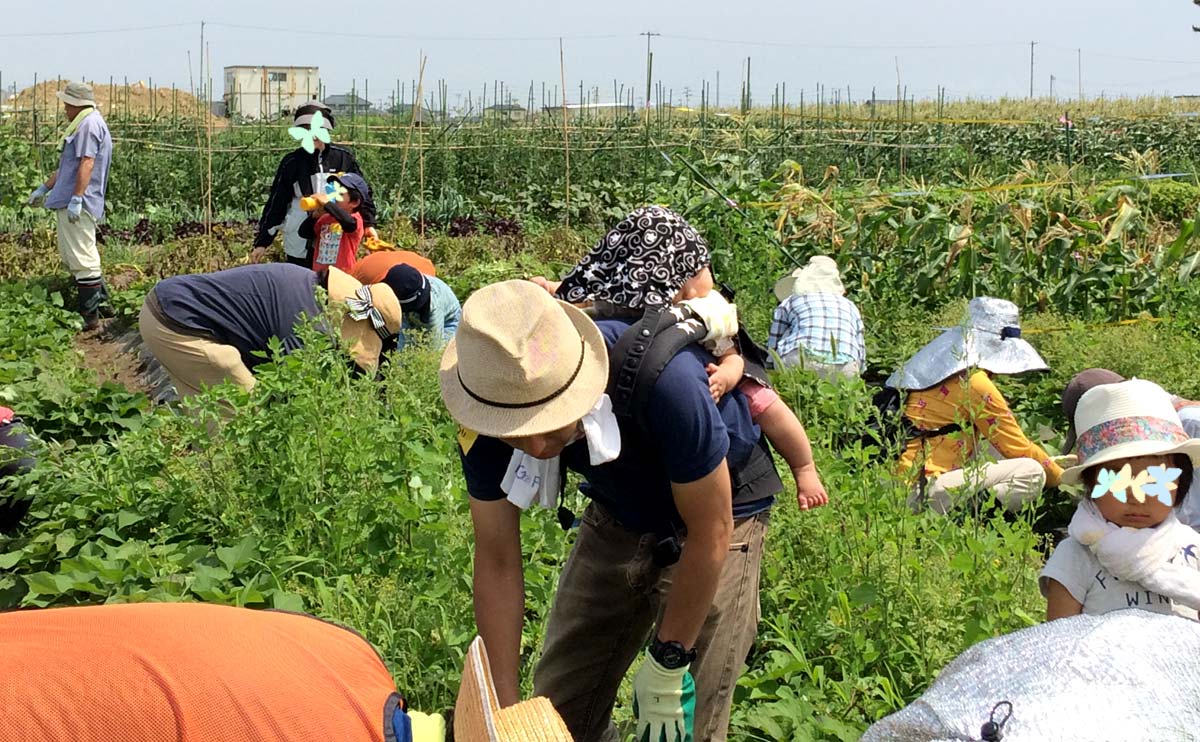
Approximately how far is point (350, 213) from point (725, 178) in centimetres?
277

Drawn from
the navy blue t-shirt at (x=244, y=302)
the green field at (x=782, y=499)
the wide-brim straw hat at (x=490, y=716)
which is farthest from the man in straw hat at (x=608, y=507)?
the navy blue t-shirt at (x=244, y=302)

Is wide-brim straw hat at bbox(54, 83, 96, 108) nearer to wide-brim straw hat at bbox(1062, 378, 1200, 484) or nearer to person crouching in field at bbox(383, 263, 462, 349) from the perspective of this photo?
person crouching in field at bbox(383, 263, 462, 349)

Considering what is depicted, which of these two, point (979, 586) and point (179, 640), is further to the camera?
point (979, 586)

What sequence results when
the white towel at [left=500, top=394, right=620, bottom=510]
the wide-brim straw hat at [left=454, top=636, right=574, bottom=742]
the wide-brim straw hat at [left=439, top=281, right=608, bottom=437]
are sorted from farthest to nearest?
the white towel at [left=500, top=394, right=620, bottom=510]
the wide-brim straw hat at [left=439, top=281, right=608, bottom=437]
the wide-brim straw hat at [left=454, top=636, right=574, bottom=742]

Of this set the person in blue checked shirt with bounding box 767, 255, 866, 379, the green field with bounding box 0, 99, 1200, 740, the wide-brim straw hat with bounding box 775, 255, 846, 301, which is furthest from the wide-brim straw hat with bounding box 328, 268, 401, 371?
the wide-brim straw hat with bounding box 775, 255, 846, 301

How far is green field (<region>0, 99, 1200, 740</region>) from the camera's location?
3.15 meters

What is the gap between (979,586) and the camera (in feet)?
10.6

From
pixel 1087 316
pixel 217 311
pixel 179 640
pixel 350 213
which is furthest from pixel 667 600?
pixel 1087 316

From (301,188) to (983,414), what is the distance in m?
4.60

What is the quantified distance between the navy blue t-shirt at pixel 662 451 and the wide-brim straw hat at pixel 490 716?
614 millimetres

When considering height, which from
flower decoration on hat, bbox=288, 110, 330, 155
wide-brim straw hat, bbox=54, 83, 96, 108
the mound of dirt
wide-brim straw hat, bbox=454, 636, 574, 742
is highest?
the mound of dirt

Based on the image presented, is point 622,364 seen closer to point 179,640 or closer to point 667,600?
point 667,600

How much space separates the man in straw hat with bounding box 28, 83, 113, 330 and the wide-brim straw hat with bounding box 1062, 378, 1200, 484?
7359 mm

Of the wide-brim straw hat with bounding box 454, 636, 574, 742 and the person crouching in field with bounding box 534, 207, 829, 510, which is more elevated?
the person crouching in field with bounding box 534, 207, 829, 510
